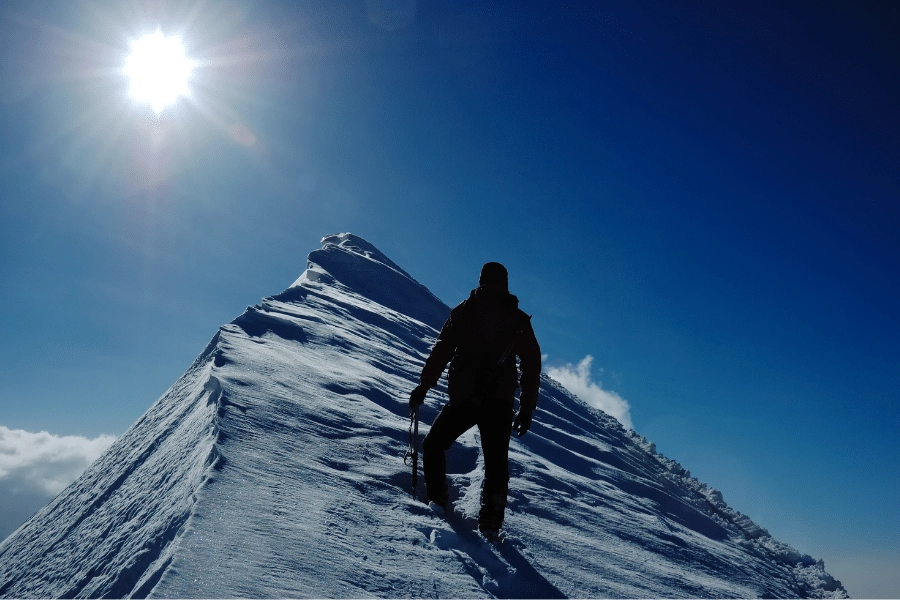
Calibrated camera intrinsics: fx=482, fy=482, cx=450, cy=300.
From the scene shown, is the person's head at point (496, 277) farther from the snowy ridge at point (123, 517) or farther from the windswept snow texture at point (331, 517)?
the snowy ridge at point (123, 517)

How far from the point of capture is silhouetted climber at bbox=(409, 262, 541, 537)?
4.48m

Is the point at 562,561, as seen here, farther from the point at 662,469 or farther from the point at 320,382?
the point at 662,469

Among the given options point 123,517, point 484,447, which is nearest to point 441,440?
point 484,447

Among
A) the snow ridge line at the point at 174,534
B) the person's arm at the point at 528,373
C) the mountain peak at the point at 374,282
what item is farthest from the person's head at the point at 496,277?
the mountain peak at the point at 374,282

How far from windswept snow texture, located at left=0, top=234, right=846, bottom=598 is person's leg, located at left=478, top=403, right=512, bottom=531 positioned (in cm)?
22

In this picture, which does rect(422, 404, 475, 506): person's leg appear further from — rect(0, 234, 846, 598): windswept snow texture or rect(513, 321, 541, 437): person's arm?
rect(513, 321, 541, 437): person's arm

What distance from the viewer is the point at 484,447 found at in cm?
451

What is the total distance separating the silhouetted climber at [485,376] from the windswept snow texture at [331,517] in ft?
1.86

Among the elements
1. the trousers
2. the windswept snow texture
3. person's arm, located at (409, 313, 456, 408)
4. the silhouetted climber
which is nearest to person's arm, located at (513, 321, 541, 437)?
the silhouetted climber

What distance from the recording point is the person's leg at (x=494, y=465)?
409 centimetres

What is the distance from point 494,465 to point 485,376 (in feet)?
2.61

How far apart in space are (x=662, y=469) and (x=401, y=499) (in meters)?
8.27

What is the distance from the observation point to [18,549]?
4.98 m

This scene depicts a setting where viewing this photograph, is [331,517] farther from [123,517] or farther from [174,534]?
[123,517]
